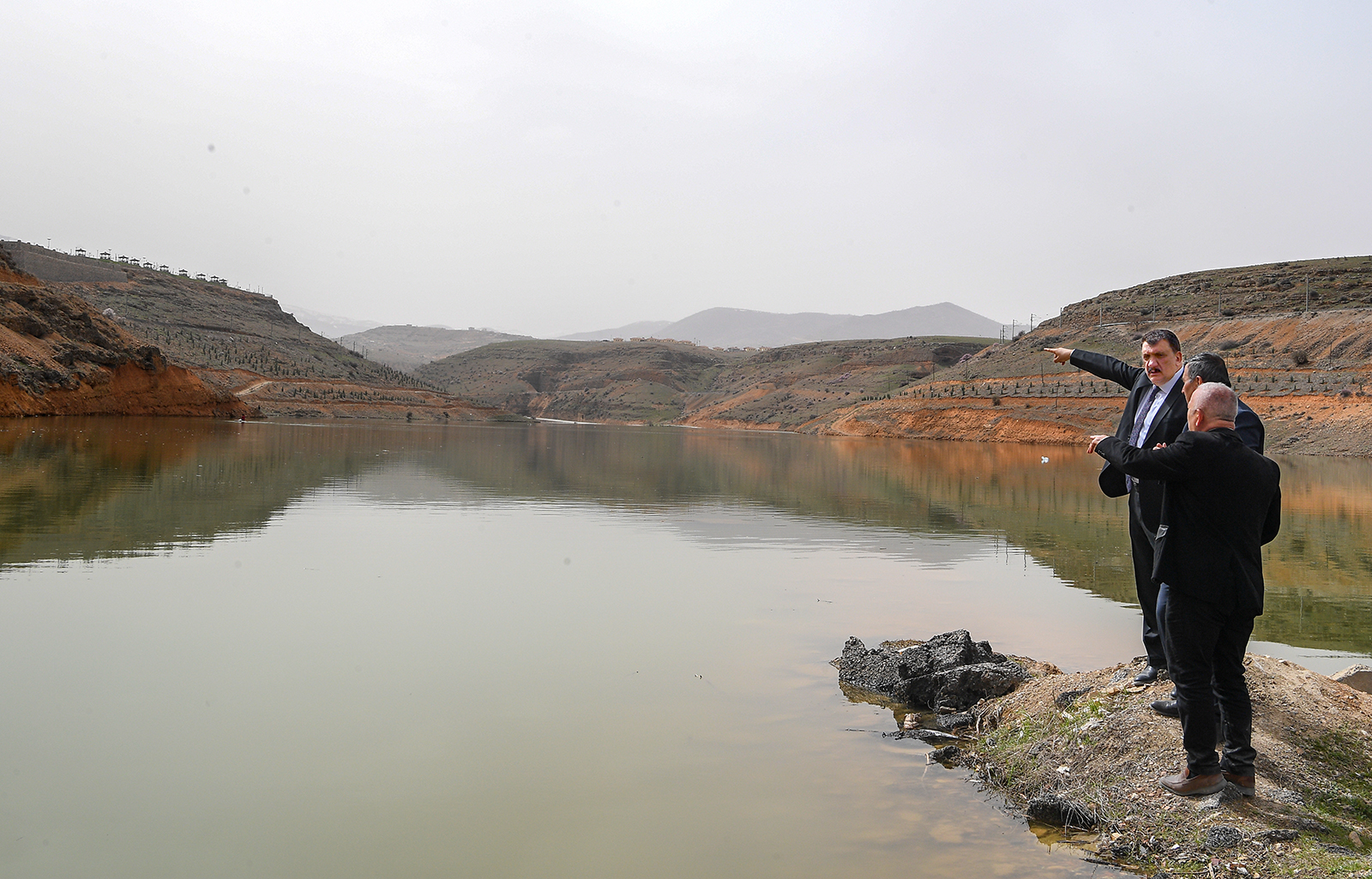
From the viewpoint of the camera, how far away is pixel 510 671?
7477mm

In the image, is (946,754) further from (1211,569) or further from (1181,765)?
(1211,569)

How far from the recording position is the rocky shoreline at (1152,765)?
177 inches

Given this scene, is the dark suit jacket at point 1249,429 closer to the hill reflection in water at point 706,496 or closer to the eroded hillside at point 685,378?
the hill reflection in water at point 706,496

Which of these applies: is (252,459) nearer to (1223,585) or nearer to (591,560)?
(591,560)

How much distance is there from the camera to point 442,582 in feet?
36.1

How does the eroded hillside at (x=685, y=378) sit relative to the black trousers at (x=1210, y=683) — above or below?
above

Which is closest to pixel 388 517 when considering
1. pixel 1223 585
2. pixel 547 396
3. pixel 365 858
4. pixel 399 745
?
pixel 399 745

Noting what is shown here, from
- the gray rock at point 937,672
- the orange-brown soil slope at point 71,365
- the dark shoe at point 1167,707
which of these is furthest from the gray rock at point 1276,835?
the orange-brown soil slope at point 71,365

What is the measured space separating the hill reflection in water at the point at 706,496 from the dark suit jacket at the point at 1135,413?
14.5ft

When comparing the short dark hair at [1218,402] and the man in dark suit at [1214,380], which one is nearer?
the short dark hair at [1218,402]

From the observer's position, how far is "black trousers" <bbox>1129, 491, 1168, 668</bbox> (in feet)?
19.2

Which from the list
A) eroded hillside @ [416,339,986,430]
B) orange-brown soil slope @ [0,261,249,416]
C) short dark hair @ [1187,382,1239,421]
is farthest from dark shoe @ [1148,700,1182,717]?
eroded hillside @ [416,339,986,430]

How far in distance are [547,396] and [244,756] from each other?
494 feet

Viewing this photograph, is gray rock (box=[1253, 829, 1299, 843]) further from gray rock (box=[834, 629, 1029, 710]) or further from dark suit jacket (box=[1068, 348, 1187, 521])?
gray rock (box=[834, 629, 1029, 710])
